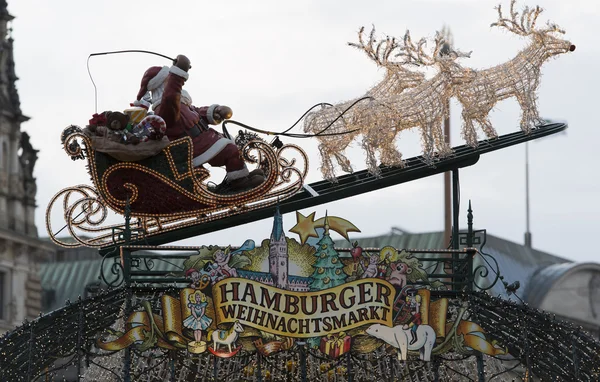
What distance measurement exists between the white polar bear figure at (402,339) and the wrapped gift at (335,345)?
0.36 meters

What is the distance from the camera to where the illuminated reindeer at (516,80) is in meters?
24.9

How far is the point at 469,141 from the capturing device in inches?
975

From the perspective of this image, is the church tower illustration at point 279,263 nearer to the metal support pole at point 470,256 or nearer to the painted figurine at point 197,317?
the painted figurine at point 197,317

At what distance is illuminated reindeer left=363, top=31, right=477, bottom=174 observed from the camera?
24.4m

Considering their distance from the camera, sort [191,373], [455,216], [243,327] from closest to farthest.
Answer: [243,327] < [455,216] < [191,373]

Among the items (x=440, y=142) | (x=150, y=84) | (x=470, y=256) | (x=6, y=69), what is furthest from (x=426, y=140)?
(x=6, y=69)

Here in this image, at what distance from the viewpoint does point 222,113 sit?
2405 centimetres

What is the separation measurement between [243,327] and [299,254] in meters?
1.25

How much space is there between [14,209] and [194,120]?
38.2 meters

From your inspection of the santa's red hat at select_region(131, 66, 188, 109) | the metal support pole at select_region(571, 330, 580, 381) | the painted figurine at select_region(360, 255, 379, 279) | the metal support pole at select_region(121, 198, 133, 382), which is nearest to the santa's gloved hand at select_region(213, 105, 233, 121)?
the santa's red hat at select_region(131, 66, 188, 109)

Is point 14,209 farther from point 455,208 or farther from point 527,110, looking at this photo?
point 455,208

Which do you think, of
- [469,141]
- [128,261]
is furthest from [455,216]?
[128,261]

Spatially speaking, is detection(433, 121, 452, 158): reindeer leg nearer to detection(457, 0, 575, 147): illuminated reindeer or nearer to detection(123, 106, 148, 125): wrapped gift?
detection(457, 0, 575, 147): illuminated reindeer

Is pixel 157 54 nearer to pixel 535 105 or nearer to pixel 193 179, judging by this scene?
pixel 193 179
